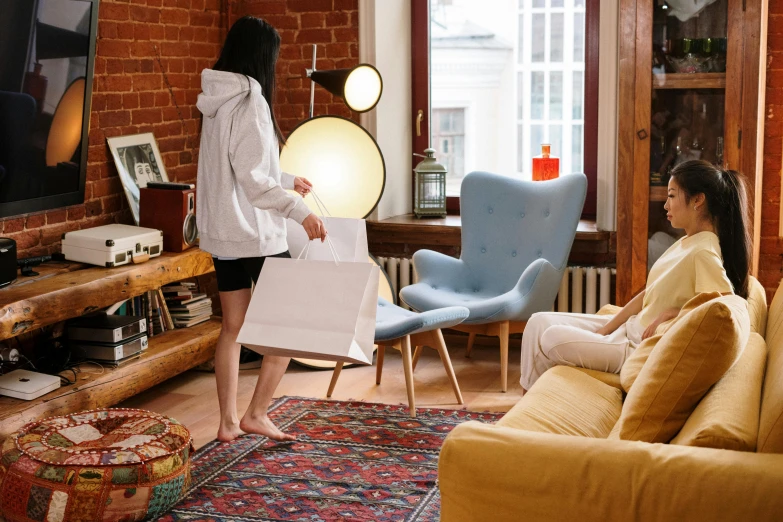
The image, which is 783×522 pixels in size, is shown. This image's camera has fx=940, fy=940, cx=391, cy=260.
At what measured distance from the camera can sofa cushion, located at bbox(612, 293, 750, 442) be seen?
2096mm

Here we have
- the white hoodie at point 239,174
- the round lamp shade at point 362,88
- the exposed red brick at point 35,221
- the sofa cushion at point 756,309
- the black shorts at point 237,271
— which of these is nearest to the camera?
the sofa cushion at point 756,309

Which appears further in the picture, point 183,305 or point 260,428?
point 183,305

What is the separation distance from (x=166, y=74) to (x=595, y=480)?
3.47 metres

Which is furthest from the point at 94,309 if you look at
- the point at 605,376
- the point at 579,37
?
the point at 579,37

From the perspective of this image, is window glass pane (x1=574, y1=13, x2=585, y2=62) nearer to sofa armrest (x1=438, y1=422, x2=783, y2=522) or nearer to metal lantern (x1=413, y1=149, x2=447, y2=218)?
metal lantern (x1=413, y1=149, x2=447, y2=218)

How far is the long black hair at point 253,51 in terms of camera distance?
3205 millimetres

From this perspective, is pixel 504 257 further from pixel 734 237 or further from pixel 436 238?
pixel 734 237

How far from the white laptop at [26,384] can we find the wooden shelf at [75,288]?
0.76 ft

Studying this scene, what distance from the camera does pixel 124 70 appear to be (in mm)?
4324

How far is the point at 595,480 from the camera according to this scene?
71.3 inches

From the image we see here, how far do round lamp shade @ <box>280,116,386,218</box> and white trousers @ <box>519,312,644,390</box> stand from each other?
58.4 inches

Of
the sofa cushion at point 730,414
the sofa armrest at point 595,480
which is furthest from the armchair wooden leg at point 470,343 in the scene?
the sofa armrest at point 595,480

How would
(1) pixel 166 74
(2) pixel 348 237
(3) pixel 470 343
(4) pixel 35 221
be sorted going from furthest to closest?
(3) pixel 470 343
(1) pixel 166 74
(4) pixel 35 221
(2) pixel 348 237

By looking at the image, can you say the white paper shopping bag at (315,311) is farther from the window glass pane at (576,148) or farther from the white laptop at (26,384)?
the window glass pane at (576,148)
